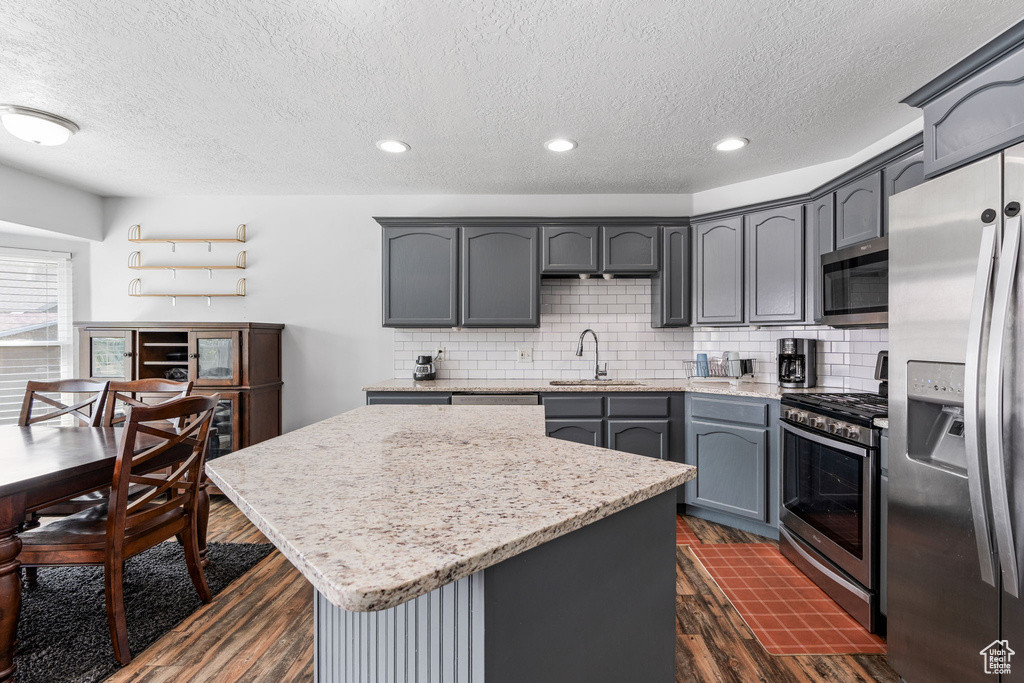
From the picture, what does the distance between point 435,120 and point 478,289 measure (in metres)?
1.33

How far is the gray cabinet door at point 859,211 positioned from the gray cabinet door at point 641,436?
5.11 ft

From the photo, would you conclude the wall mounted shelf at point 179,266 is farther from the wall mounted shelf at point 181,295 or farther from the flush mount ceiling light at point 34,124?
the flush mount ceiling light at point 34,124

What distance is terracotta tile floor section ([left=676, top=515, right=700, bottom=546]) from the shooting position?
2923 mm

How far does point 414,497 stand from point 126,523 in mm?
1693

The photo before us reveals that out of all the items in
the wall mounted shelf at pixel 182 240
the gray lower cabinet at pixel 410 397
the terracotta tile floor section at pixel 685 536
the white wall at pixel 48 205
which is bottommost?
the terracotta tile floor section at pixel 685 536

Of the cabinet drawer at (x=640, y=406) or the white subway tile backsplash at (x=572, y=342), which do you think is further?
the white subway tile backsplash at (x=572, y=342)

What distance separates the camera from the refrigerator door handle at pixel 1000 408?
1.28m

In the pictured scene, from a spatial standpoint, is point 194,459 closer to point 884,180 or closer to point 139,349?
point 139,349

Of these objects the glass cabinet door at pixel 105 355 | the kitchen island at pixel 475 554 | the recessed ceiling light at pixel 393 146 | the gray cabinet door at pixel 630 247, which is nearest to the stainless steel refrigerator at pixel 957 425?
the kitchen island at pixel 475 554

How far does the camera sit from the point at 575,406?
11.1ft

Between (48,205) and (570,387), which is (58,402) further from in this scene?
(570,387)

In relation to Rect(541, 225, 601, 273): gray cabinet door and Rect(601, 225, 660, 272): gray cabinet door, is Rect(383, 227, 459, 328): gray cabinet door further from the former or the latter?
Rect(601, 225, 660, 272): gray cabinet door
